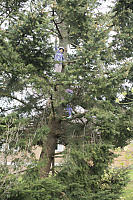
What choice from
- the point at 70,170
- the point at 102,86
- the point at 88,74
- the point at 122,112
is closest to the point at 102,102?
the point at 102,86

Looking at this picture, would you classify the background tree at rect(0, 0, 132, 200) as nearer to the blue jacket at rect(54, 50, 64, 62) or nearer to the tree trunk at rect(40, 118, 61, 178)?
the tree trunk at rect(40, 118, 61, 178)

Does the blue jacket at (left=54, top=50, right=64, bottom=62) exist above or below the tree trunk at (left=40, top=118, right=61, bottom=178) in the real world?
above

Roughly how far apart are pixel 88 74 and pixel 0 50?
6.01 feet

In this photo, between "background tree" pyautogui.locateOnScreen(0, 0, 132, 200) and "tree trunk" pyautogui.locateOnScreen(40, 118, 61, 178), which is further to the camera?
"tree trunk" pyautogui.locateOnScreen(40, 118, 61, 178)

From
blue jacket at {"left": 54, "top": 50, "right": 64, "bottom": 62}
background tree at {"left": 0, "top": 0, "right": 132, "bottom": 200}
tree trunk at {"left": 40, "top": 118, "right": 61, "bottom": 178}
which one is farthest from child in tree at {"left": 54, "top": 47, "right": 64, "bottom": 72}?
tree trunk at {"left": 40, "top": 118, "right": 61, "bottom": 178}

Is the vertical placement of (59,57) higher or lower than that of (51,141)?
higher

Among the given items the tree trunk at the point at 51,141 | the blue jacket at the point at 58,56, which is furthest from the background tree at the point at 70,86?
the blue jacket at the point at 58,56

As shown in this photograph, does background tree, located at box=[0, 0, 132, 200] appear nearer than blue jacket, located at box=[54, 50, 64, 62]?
Yes

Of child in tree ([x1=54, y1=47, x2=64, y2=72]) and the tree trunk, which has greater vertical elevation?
child in tree ([x1=54, y1=47, x2=64, y2=72])

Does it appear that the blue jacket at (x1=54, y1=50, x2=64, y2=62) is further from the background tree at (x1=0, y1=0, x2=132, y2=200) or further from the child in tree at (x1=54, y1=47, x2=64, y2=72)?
the background tree at (x1=0, y1=0, x2=132, y2=200)

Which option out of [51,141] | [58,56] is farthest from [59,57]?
[51,141]

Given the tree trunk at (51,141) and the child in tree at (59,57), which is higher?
the child in tree at (59,57)

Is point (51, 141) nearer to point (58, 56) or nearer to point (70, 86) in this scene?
point (70, 86)

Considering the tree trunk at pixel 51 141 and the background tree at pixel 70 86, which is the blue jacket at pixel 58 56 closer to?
the background tree at pixel 70 86
